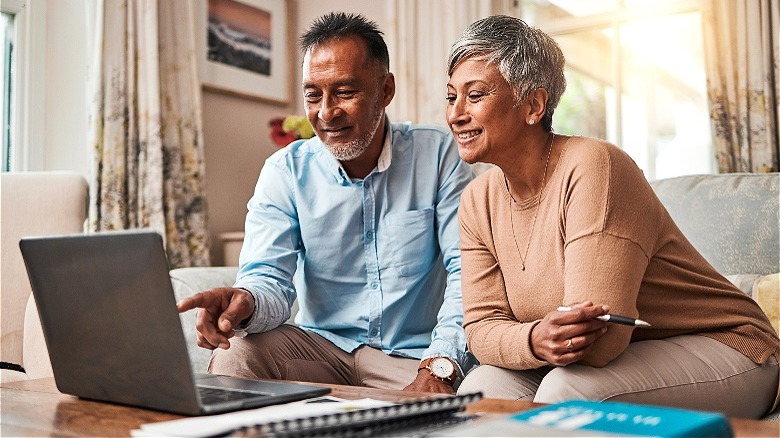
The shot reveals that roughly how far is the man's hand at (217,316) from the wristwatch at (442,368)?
Result: 396 millimetres

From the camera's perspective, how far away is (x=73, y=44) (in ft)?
10.4

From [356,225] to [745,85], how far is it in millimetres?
2029

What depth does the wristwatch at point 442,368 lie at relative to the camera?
5.12 ft

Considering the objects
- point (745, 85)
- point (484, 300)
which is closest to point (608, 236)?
point (484, 300)

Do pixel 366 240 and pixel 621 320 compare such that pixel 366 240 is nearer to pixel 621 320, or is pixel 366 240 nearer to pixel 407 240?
pixel 407 240

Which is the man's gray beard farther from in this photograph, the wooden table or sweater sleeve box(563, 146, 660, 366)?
the wooden table

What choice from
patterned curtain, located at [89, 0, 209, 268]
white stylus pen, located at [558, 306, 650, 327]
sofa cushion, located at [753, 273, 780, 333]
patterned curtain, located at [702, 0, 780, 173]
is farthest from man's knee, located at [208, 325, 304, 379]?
patterned curtain, located at [702, 0, 780, 173]

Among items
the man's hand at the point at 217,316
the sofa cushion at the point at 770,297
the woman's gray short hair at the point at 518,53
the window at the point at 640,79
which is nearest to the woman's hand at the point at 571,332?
the woman's gray short hair at the point at 518,53

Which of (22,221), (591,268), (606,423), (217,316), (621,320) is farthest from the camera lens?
(22,221)

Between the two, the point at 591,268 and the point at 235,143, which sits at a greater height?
the point at 235,143

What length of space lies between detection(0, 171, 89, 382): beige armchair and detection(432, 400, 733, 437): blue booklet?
1.79 m

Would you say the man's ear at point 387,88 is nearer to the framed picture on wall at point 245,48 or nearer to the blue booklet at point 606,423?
the blue booklet at point 606,423

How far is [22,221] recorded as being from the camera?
230cm

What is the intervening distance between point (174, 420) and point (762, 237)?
154 centimetres
